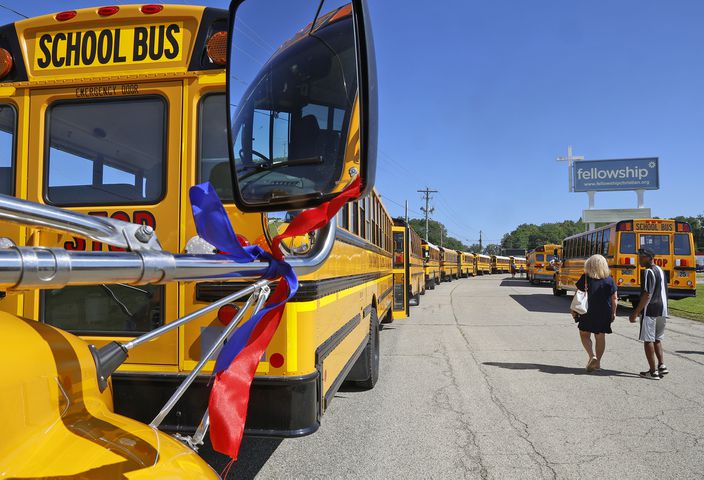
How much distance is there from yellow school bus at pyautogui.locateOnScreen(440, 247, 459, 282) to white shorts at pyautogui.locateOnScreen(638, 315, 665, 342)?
29076 millimetres

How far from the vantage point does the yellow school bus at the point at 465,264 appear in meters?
50.1

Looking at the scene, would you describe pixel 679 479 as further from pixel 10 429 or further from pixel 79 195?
pixel 79 195

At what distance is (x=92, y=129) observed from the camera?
10.8 ft

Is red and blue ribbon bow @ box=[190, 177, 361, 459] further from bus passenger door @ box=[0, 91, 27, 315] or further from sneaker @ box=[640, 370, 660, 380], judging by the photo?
sneaker @ box=[640, 370, 660, 380]

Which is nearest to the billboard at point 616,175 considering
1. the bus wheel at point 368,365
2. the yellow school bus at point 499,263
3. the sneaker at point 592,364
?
the yellow school bus at point 499,263

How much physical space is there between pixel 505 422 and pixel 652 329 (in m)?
3.16

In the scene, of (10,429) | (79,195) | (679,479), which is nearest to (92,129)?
(79,195)

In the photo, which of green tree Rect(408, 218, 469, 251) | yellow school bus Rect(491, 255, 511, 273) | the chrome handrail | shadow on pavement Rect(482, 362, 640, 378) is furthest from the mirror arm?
green tree Rect(408, 218, 469, 251)

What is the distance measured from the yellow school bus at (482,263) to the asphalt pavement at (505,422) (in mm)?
55716

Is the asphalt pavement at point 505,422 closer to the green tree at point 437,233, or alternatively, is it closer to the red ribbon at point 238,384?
the red ribbon at point 238,384

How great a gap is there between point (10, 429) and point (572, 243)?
2474cm

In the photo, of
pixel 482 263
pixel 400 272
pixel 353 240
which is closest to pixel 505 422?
pixel 353 240

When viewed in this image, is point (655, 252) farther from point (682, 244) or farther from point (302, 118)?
point (302, 118)

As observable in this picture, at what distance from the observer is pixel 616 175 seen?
156 feet
